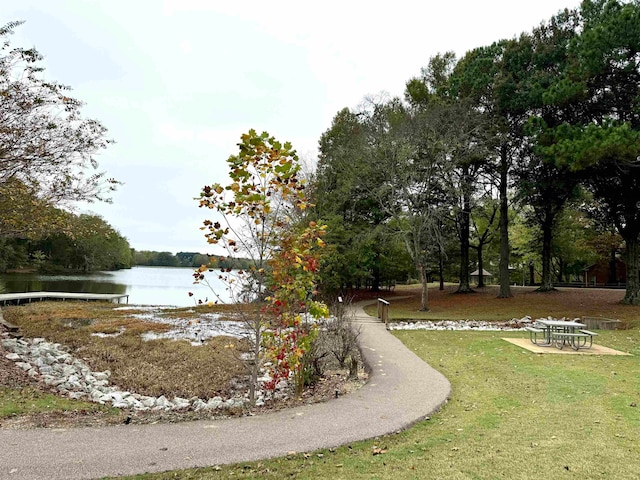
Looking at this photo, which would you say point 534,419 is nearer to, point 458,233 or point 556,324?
point 556,324

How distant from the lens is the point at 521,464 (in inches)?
137

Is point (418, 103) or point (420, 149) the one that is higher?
point (418, 103)

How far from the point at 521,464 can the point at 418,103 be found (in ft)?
71.2

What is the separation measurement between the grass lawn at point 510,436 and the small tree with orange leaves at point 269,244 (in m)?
1.93

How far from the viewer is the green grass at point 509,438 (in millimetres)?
3361

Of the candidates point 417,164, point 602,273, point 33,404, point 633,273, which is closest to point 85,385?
point 33,404

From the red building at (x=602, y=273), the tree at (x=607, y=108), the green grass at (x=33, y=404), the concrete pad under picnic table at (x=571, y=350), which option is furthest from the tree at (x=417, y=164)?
the red building at (x=602, y=273)

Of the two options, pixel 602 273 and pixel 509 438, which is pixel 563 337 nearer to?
pixel 509 438

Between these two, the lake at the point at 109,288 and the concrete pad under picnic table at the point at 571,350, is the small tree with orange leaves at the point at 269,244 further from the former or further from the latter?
the lake at the point at 109,288

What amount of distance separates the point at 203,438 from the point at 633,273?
18.4 metres

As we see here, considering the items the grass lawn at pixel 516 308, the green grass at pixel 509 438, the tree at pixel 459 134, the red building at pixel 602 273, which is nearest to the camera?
the green grass at pixel 509 438

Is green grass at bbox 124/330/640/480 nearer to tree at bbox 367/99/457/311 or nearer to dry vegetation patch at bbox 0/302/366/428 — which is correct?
dry vegetation patch at bbox 0/302/366/428

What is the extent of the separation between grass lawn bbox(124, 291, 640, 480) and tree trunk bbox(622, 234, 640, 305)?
11.2 m

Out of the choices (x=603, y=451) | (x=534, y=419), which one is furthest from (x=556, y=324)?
(x=603, y=451)
